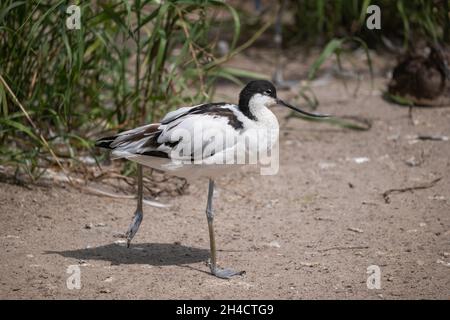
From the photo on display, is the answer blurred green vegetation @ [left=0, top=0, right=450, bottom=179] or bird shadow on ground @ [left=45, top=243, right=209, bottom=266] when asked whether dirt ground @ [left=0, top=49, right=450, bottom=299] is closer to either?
bird shadow on ground @ [left=45, top=243, right=209, bottom=266]

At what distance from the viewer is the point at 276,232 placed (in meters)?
4.73

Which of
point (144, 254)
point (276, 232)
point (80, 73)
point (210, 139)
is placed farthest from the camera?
point (80, 73)

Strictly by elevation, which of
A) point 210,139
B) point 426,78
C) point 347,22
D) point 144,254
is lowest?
point 144,254

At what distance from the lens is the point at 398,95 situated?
7008 millimetres

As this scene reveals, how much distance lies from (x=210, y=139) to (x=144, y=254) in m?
0.84

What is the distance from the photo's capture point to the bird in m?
4.03

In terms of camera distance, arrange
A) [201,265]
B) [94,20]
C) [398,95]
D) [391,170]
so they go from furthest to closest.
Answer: [398,95]
[391,170]
[94,20]
[201,265]

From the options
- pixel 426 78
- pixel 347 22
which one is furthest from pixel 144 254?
pixel 347 22

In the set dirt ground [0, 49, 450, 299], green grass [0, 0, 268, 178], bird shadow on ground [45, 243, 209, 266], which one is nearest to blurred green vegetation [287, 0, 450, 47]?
dirt ground [0, 49, 450, 299]

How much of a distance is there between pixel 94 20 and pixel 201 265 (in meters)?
1.89

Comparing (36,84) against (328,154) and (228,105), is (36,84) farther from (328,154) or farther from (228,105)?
(328,154)

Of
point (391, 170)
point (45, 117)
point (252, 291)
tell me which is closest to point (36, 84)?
point (45, 117)

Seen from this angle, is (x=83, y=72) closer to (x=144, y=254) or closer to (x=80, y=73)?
(x=80, y=73)

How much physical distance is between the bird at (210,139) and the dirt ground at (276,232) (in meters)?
0.33
